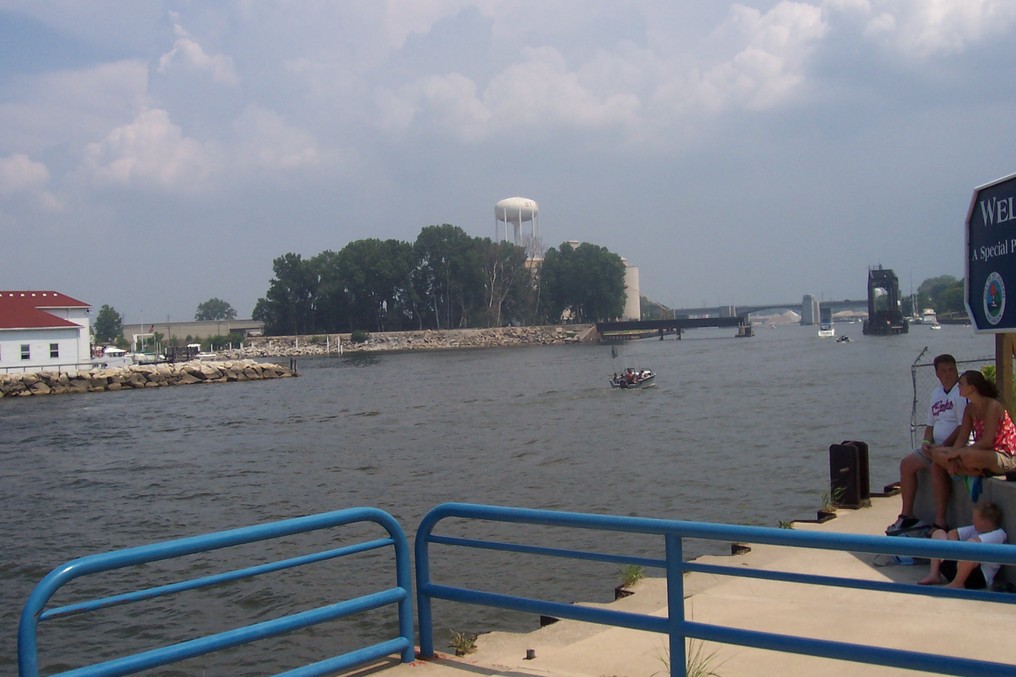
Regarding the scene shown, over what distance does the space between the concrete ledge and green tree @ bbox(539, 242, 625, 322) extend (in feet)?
493

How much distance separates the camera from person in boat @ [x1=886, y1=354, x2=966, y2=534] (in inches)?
316

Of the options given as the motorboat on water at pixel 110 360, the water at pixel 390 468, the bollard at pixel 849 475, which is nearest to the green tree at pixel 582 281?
the motorboat on water at pixel 110 360

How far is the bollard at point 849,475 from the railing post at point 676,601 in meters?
8.09

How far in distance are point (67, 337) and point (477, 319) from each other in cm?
8809

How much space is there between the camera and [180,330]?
17688 centimetres

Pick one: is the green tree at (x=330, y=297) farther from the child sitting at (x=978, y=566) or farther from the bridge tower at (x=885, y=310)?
the child sitting at (x=978, y=566)

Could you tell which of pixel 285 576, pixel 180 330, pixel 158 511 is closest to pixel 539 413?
pixel 158 511

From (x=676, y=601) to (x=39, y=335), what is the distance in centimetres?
7216

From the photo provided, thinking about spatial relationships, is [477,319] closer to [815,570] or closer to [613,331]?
[613,331]

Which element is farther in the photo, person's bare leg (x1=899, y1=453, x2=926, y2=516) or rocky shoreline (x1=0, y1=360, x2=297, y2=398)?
rocky shoreline (x1=0, y1=360, x2=297, y2=398)

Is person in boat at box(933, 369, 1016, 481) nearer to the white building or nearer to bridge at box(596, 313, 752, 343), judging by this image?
the white building

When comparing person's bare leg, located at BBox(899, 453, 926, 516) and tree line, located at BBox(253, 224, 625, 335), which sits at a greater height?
tree line, located at BBox(253, 224, 625, 335)

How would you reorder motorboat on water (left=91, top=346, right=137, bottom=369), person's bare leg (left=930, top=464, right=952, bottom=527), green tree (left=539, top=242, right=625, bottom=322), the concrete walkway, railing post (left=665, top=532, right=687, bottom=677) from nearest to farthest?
railing post (left=665, top=532, right=687, bottom=677) → the concrete walkway → person's bare leg (left=930, top=464, right=952, bottom=527) → motorboat on water (left=91, top=346, right=137, bottom=369) → green tree (left=539, top=242, right=625, bottom=322)

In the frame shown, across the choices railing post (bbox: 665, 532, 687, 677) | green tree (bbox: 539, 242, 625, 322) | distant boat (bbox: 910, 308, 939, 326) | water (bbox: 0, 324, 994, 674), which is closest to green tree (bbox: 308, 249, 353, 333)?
green tree (bbox: 539, 242, 625, 322)
